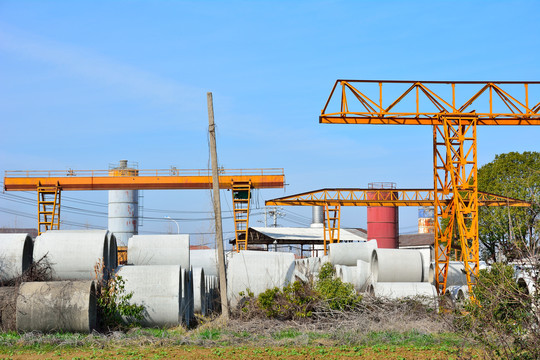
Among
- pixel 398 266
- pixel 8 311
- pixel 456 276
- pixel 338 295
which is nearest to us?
pixel 8 311

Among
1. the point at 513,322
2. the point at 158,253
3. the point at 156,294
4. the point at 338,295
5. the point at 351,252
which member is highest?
the point at 158,253

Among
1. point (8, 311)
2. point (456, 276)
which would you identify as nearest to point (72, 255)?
point (8, 311)

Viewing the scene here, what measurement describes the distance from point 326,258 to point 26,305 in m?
13.9

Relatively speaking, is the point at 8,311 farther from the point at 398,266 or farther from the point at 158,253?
the point at 398,266

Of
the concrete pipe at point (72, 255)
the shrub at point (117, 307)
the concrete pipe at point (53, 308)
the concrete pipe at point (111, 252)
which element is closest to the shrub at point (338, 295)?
the shrub at point (117, 307)

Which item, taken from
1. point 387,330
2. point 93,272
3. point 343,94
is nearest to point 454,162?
point 343,94

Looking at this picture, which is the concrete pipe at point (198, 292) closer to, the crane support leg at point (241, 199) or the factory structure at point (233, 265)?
the factory structure at point (233, 265)

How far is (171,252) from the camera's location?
16422mm

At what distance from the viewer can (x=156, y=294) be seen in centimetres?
1412

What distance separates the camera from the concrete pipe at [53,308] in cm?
1263

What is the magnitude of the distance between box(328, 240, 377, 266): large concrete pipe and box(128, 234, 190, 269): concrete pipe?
7718 mm

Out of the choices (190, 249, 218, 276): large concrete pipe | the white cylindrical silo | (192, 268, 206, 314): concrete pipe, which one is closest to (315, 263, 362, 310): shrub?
(192, 268, 206, 314): concrete pipe

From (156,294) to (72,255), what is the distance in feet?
A: 7.66

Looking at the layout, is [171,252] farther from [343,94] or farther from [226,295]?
[343,94]
